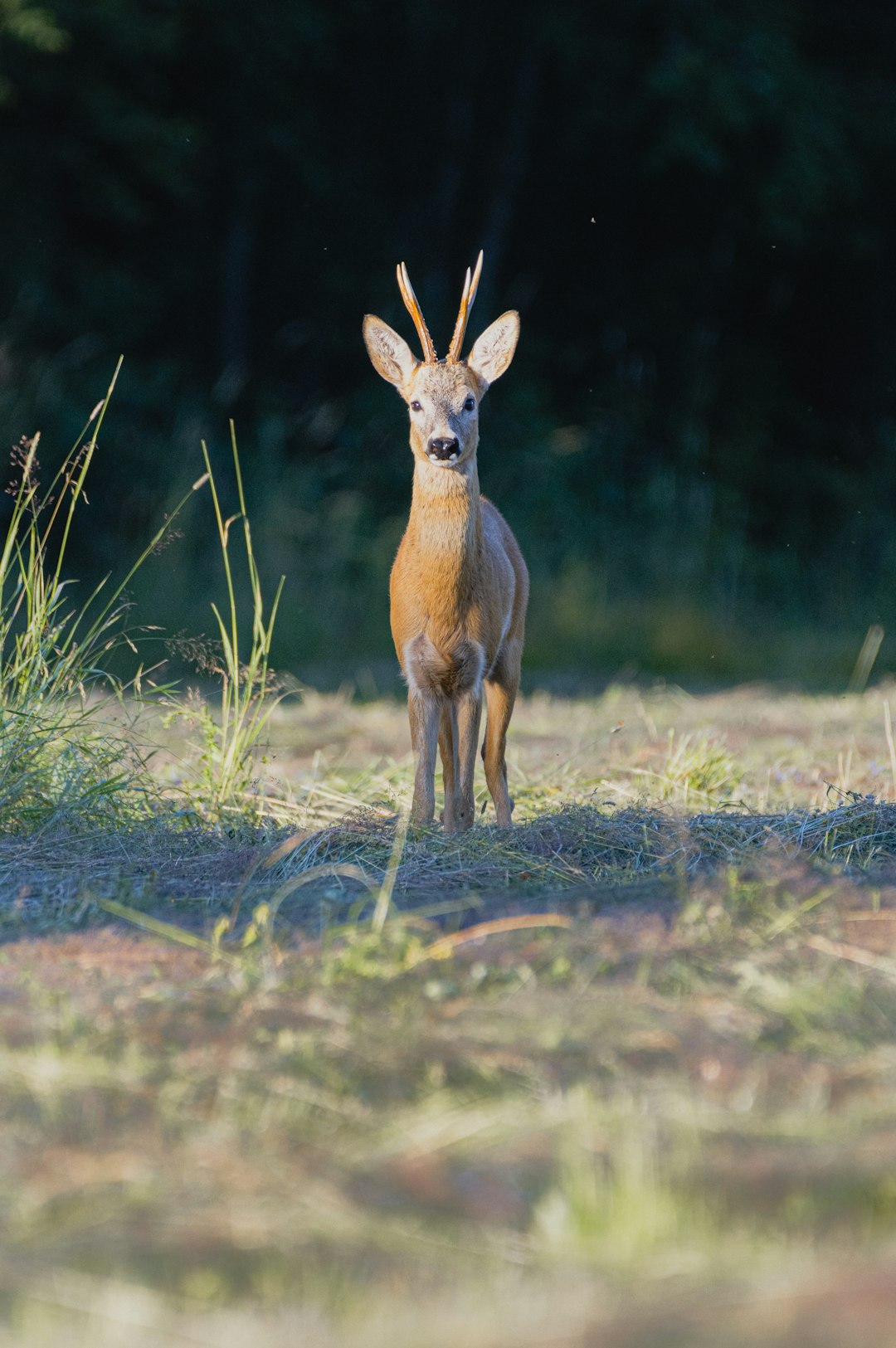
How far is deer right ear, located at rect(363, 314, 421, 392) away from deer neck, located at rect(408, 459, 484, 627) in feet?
1.26

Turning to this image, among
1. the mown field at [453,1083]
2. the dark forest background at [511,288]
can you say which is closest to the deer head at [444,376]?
the mown field at [453,1083]

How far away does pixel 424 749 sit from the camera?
16.5ft

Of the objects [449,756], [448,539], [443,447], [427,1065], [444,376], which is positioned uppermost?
[444,376]

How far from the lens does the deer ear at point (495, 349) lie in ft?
17.6

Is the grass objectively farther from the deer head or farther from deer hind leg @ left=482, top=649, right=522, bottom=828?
the deer head

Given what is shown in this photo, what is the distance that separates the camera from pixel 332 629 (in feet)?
36.6

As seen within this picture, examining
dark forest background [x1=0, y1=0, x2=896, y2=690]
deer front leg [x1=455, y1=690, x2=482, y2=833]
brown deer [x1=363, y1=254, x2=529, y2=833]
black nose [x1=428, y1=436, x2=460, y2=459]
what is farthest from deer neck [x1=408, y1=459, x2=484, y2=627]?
dark forest background [x1=0, y1=0, x2=896, y2=690]

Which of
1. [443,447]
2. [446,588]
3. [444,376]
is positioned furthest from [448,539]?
[444,376]

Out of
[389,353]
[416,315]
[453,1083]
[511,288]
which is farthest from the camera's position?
[511,288]

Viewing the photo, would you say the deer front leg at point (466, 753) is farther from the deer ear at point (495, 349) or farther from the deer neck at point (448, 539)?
the deer ear at point (495, 349)

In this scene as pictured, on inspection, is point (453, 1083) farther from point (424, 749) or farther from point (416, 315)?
point (416, 315)

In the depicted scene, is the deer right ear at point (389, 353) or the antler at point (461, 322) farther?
the deer right ear at point (389, 353)

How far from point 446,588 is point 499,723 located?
0.61 metres

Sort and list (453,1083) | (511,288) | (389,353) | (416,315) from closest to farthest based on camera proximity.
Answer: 1. (453,1083)
2. (416,315)
3. (389,353)
4. (511,288)
